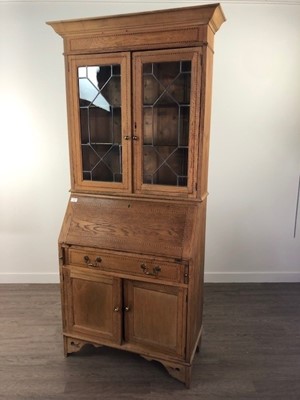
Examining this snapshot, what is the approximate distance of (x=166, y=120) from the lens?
1850mm

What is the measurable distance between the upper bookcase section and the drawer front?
3.86 ft

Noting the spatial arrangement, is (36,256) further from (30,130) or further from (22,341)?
(30,130)

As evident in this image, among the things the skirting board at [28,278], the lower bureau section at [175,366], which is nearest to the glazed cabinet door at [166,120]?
the lower bureau section at [175,366]

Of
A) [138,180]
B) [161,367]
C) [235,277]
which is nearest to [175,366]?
[161,367]

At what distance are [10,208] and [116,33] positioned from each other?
1948 millimetres

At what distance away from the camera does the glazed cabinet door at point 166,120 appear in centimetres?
171

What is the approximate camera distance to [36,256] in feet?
10.1

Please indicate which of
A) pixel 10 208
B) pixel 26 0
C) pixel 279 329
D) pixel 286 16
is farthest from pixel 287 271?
pixel 26 0

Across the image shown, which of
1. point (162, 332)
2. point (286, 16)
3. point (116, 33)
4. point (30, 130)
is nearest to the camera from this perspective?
point (116, 33)

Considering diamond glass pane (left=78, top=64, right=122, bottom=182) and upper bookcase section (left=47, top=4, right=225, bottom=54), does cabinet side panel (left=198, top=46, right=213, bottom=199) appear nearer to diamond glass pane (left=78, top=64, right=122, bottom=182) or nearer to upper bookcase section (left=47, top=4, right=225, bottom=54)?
upper bookcase section (left=47, top=4, right=225, bottom=54)

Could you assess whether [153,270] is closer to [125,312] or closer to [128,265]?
[128,265]

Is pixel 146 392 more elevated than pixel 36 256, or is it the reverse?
pixel 36 256

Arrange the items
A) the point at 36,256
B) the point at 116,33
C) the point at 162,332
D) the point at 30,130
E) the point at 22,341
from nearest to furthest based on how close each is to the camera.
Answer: the point at 116,33
the point at 162,332
the point at 22,341
the point at 30,130
the point at 36,256

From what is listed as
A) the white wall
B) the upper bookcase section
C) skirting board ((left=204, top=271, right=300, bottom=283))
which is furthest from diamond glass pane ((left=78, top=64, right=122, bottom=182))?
skirting board ((left=204, top=271, right=300, bottom=283))
